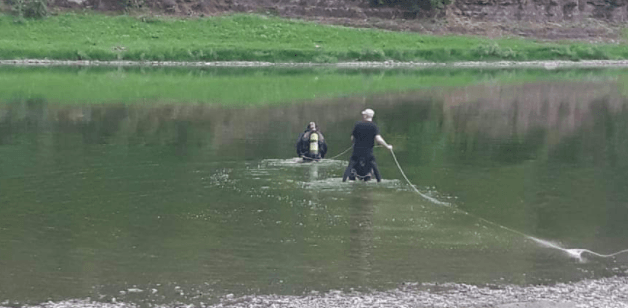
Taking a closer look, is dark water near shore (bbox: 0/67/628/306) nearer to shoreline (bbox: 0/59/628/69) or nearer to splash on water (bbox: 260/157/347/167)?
splash on water (bbox: 260/157/347/167)

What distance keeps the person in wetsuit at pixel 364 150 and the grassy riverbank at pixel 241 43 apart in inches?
2641

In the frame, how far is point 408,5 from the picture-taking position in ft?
366

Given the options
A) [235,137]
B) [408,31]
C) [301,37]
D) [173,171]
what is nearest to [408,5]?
[408,31]

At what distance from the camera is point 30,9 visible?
99.7 m

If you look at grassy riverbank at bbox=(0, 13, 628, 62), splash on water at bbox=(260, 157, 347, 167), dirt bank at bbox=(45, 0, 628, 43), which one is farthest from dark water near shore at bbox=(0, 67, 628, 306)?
dirt bank at bbox=(45, 0, 628, 43)

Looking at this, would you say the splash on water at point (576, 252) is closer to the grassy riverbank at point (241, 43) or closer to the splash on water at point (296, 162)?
the splash on water at point (296, 162)

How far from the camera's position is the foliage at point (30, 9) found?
3917 inches

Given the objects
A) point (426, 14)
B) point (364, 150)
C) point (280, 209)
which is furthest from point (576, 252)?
point (426, 14)

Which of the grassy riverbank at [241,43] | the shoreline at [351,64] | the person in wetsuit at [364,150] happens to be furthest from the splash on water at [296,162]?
the grassy riverbank at [241,43]

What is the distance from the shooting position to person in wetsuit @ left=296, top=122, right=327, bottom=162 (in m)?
30.4

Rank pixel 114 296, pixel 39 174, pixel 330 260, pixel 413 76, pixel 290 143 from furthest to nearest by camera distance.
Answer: pixel 413 76
pixel 290 143
pixel 39 174
pixel 330 260
pixel 114 296

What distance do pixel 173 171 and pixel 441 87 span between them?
1576 inches

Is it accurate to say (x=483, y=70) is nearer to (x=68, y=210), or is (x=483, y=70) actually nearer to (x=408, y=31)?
(x=408, y=31)

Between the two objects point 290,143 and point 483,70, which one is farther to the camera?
point 483,70
